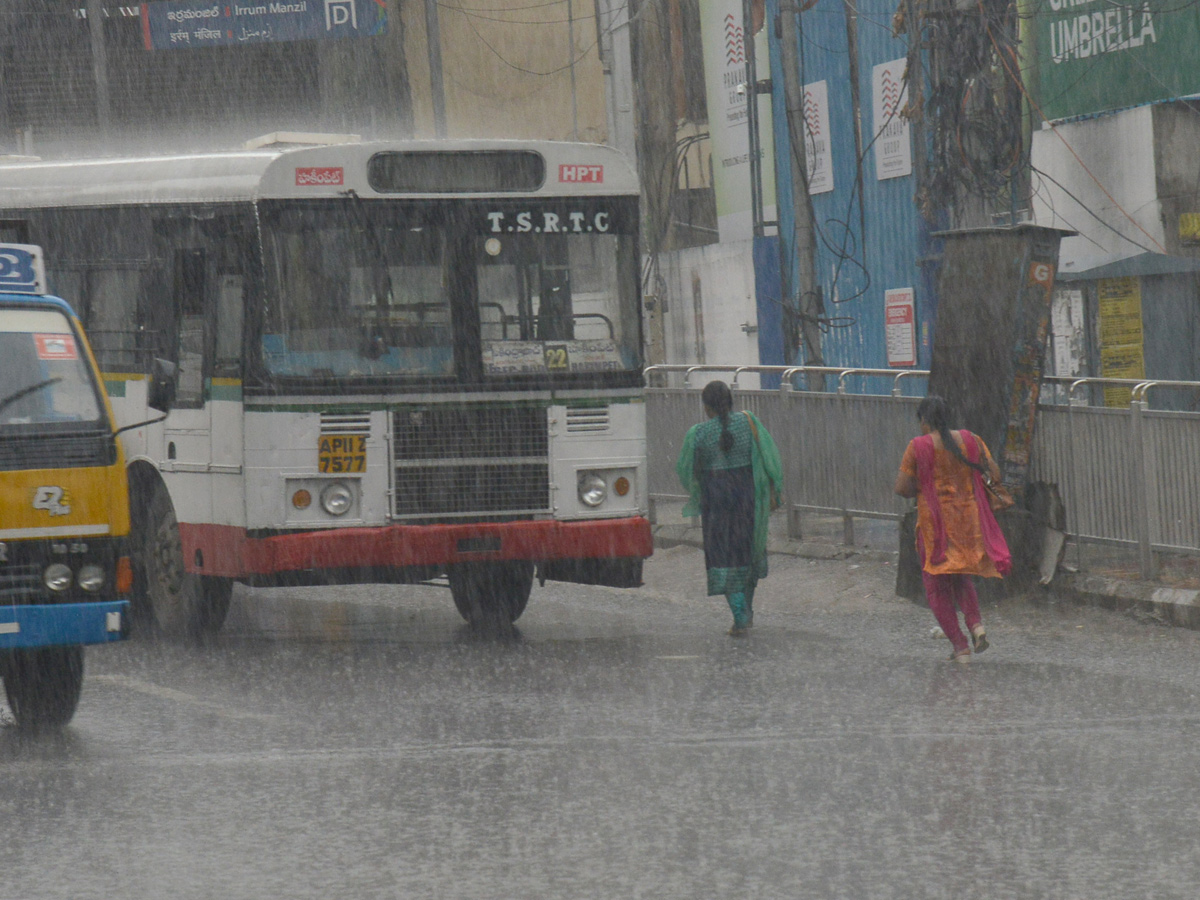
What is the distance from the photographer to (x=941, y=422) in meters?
11.3

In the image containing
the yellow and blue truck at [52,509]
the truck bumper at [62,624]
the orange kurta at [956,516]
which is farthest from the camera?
the orange kurta at [956,516]

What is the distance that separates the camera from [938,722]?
29.3 feet

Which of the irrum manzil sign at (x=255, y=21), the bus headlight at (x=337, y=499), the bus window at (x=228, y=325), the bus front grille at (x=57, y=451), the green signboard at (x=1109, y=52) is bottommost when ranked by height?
the bus headlight at (x=337, y=499)

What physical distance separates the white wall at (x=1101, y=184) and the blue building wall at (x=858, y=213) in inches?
105

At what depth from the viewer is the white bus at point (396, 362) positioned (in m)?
11.4

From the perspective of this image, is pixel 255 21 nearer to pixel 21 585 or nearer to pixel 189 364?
pixel 189 364

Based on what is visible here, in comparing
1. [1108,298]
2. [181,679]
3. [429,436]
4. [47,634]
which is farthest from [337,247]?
[1108,298]

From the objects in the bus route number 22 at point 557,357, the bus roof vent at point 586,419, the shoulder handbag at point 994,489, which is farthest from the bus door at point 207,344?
the shoulder handbag at point 994,489

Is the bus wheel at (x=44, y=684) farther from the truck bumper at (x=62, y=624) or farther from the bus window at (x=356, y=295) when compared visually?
the bus window at (x=356, y=295)

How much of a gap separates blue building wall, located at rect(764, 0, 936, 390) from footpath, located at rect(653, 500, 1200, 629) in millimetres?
5640

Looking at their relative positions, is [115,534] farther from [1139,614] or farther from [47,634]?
[1139,614]

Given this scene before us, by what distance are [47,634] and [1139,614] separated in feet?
22.5

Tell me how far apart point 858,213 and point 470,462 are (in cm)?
1233

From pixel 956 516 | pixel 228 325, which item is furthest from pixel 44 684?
pixel 956 516
